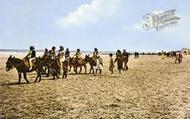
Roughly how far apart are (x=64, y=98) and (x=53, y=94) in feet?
4.82

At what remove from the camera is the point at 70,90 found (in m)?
21.8

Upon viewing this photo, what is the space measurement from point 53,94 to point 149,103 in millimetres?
4910

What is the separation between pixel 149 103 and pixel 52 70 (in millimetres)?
→ 12021

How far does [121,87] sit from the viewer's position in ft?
77.7

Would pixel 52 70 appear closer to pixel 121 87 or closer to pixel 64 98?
pixel 121 87

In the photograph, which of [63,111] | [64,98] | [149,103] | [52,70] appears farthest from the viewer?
[52,70]

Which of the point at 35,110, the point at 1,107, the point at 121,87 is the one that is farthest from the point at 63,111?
the point at 121,87

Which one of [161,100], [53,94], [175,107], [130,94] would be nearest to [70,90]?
[53,94]

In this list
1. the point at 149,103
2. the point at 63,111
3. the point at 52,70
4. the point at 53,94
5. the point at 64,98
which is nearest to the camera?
the point at 63,111

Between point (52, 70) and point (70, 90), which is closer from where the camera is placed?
point (70, 90)

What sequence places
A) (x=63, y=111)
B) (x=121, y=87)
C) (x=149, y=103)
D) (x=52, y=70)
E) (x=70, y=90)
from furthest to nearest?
(x=52, y=70), (x=121, y=87), (x=70, y=90), (x=149, y=103), (x=63, y=111)

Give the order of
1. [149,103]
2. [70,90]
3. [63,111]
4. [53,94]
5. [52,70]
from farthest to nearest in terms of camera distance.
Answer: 1. [52,70]
2. [70,90]
3. [53,94]
4. [149,103]
5. [63,111]

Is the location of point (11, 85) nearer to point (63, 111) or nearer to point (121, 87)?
point (121, 87)

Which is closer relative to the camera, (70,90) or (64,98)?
(64,98)
